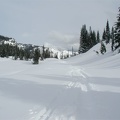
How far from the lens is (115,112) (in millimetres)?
7434

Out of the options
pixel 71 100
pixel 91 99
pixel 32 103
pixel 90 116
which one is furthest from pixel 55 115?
pixel 91 99

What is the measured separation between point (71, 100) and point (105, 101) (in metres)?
1.36

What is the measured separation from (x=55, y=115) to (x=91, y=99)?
10.0 feet

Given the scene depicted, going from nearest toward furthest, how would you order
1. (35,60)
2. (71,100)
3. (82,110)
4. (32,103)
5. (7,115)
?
(7,115) → (82,110) → (32,103) → (71,100) → (35,60)

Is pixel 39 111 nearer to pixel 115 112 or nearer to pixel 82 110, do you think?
pixel 82 110

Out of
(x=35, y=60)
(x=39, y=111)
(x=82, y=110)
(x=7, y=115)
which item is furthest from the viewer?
(x=35, y=60)

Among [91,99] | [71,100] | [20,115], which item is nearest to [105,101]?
[91,99]

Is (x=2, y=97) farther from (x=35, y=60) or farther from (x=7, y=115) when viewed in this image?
(x=35, y=60)

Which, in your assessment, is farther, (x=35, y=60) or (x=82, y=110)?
(x=35, y=60)

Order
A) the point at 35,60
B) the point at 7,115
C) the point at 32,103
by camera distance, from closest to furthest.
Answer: the point at 7,115, the point at 32,103, the point at 35,60

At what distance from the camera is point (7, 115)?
20.8ft

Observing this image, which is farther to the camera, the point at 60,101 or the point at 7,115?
the point at 60,101

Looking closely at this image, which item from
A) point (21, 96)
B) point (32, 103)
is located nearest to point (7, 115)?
point (32, 103)

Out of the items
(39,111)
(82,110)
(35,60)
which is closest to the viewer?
(39,111)
